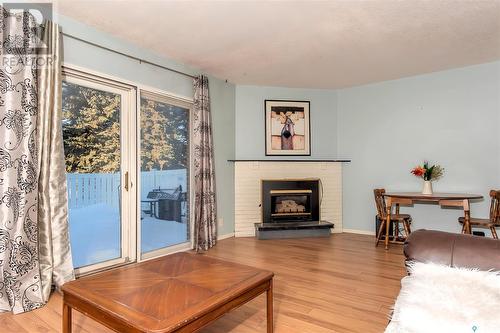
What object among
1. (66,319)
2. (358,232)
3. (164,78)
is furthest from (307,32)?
(358,232)

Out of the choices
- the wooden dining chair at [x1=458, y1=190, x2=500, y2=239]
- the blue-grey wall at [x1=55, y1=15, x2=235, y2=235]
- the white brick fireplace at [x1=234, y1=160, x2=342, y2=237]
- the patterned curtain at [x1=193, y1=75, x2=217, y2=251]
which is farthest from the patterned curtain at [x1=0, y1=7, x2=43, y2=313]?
the wooden dining chair at [x1=458, y1=190, x2=500, y2=239]

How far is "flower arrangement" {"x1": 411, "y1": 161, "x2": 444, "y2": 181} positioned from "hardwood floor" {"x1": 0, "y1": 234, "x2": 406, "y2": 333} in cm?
103

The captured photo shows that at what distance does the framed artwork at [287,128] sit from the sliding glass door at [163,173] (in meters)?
1.49

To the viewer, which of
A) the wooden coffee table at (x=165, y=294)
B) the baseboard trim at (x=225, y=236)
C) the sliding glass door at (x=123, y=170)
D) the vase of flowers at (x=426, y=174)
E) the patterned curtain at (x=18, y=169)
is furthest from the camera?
the baseboard trim at (x=225, y=236)

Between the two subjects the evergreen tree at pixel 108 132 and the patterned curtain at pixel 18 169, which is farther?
the evergreen tree at pixel 108 132

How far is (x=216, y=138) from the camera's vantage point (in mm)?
4492

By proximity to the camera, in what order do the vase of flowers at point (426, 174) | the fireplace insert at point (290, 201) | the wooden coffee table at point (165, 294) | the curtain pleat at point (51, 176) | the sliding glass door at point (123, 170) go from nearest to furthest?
the wooden coffee table at point (165, 294) < the curtain pleat at point (51, 176) < the sliding glass door at point (123, 170) < the vase of flowers at point (426, 174) < the fireplace insert at point (290, 201)

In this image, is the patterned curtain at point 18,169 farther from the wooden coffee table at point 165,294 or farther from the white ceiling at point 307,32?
the wooden coffee table at point 165,294

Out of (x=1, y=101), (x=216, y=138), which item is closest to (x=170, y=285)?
(x=1, y=101)

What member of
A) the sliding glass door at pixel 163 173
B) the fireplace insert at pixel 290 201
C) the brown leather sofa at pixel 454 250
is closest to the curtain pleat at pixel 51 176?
the sliding glass door at pixel 163 173

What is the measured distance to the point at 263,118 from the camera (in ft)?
16.3

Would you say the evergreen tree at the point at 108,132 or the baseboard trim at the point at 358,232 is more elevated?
the evergreen tree at the point at 108,132

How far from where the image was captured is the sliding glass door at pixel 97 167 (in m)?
2.88

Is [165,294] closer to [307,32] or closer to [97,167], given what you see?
[97,167]
